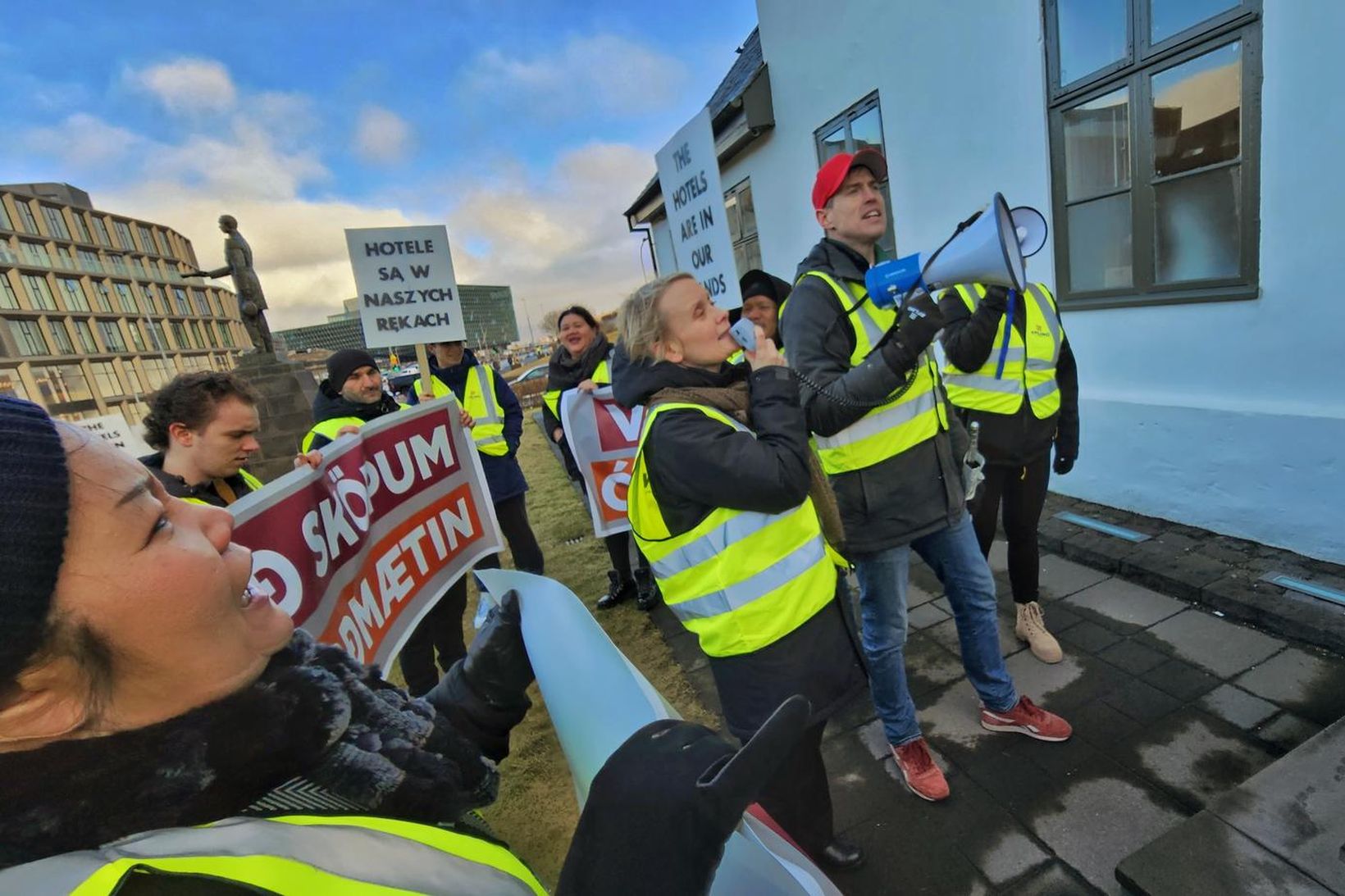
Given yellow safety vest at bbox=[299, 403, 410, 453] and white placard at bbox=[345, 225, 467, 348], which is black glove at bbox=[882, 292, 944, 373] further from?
white placard at bbox=[345, 225, 467, 348]

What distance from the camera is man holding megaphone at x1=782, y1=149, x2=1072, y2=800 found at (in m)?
1.92

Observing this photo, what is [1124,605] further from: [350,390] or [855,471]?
[350,390]

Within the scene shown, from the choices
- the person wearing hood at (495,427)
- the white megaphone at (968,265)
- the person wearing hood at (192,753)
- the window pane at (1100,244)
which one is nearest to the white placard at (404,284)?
the person wearing hood at (495,427)

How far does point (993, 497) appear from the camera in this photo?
2.95 metres

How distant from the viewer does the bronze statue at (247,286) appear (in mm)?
10078

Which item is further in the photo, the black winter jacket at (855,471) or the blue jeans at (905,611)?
the blue jeans at (905,611)

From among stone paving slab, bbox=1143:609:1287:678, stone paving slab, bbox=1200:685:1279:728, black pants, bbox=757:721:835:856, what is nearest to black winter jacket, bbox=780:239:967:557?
black pants, bbox=757:721:835:856

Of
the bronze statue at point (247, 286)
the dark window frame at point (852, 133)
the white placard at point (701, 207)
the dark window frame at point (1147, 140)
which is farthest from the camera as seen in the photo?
the bronze statue at point (247, 286)

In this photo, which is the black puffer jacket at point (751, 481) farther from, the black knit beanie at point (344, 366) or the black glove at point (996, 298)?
the black knit beanie at point (344, 366)

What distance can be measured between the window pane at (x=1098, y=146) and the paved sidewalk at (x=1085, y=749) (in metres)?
2.72

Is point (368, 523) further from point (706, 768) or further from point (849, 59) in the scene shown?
point (849, 59)

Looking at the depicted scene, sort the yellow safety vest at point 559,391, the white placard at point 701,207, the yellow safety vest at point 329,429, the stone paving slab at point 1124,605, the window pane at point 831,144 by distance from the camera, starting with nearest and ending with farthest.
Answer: the yellow safety vest at point 329,429 < the stone paving slab at point 1124,605 < the white placard at point 701,207 < the yellow safety vest at point 559,391 < the window pane at point 831,144

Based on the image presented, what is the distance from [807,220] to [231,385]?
21.7ft

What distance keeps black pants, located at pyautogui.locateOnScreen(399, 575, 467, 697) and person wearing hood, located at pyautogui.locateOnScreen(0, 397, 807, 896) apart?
2.33m
